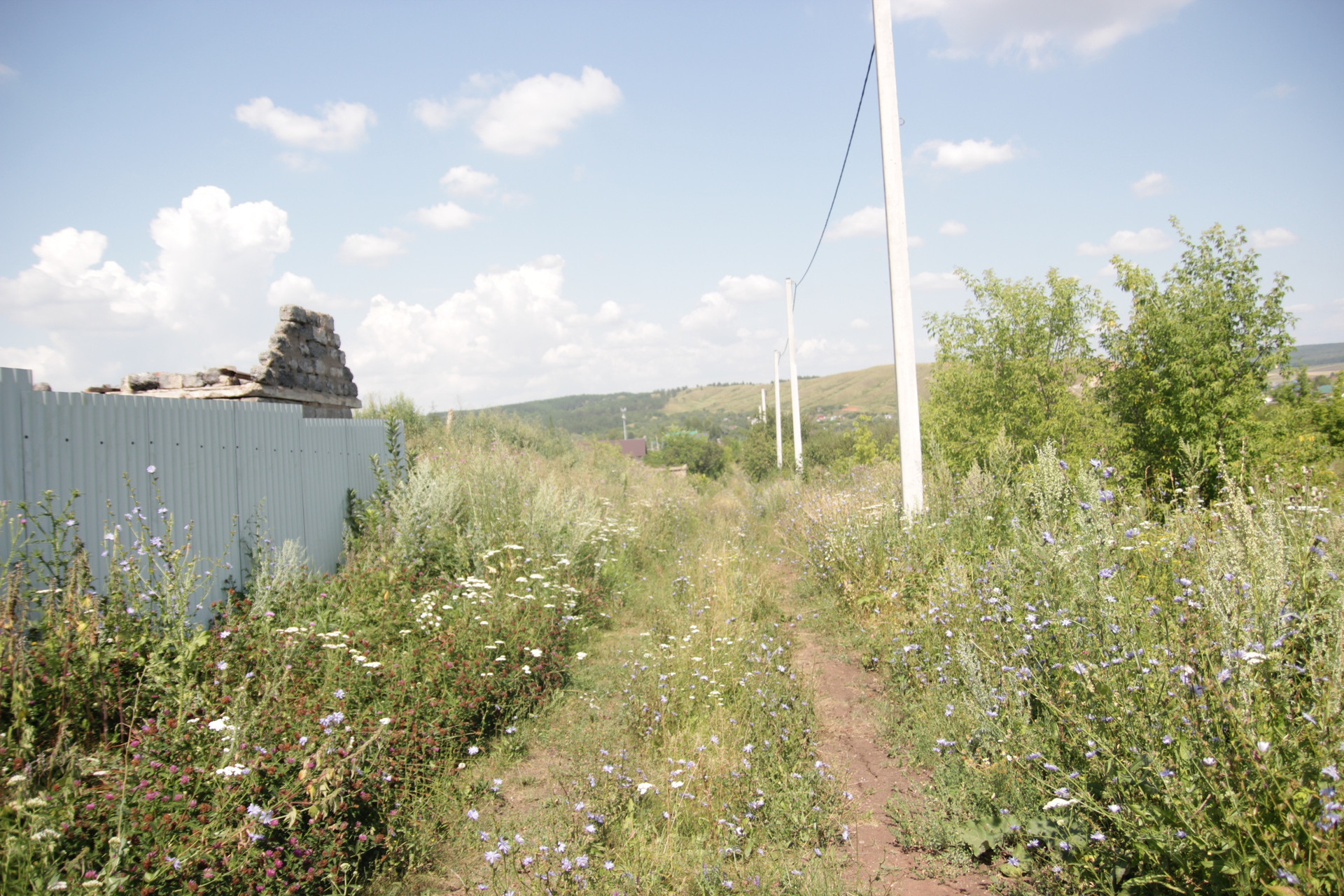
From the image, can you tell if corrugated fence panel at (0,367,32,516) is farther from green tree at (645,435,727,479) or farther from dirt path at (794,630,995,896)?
green tree at (645,435,727,479)

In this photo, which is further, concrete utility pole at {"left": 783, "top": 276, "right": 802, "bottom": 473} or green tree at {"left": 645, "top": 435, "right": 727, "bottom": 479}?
green tree at {"left": 645, "top": 435, "right": 727, "bottom": 479}

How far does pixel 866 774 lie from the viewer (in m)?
3.93

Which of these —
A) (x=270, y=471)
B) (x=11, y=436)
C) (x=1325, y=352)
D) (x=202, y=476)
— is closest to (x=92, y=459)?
(x=11, y=436)

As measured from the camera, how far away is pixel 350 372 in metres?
11.5

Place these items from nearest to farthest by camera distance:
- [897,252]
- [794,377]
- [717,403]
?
[897,252]
[794,377]
[717,403]

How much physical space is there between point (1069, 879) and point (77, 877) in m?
3.57

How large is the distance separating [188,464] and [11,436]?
1.40 meters

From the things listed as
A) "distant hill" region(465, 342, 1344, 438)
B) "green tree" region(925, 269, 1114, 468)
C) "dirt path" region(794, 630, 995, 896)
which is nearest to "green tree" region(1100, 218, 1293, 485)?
"green tree" region(925, 269, 1114, 468)

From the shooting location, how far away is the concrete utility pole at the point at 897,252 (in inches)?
289

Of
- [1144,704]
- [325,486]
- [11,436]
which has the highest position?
[11,436]

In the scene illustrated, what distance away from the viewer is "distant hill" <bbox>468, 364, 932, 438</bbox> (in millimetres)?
84125

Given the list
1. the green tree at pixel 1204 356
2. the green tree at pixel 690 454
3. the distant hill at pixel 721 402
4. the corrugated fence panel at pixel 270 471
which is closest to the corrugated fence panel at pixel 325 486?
the corrugated fence panel at pixel 270 471

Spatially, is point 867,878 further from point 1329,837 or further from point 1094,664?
point 1329,837

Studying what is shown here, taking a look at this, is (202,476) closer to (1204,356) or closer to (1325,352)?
(1204,356)
